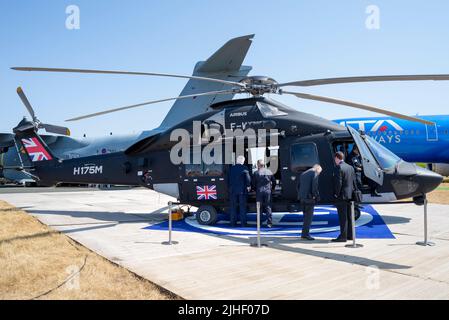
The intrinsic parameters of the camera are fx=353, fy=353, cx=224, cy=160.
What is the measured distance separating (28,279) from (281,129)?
21.5 ft

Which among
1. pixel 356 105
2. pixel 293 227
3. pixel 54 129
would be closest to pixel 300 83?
pixel 356 105

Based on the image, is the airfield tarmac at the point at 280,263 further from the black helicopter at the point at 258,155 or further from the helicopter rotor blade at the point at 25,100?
the helicopter rotor blade at the point at 25,100

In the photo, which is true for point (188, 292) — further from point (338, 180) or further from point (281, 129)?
point (281, 129)

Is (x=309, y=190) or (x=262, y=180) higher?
(x=262, y=180)

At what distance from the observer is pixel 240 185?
8938 mm

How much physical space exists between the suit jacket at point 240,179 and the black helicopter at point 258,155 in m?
0.54

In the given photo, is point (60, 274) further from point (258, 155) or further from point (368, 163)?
point (368, 163)

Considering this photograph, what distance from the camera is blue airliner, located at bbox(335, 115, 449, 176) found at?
69.9 feet

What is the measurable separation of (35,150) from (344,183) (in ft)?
35.3

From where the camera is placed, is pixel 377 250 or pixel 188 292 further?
pixel 377 250

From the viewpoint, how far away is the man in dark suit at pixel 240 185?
8.94m

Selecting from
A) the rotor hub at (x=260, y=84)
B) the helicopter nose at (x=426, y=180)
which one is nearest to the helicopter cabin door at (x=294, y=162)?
the rotor hub at (x=260, y=84)
